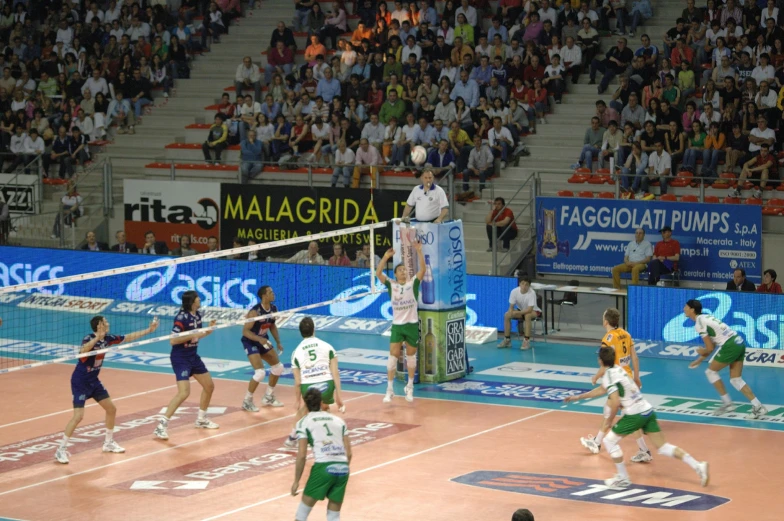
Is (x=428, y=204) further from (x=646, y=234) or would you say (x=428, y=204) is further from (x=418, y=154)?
(x=646, y=234)

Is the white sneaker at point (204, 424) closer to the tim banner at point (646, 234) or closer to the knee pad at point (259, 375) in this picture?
the knee pad at point (259, 375)

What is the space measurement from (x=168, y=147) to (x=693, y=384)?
18.7 m

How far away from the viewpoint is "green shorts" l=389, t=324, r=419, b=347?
20281mm

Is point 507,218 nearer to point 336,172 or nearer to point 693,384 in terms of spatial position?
point 336,172

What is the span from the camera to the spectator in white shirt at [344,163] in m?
31.1

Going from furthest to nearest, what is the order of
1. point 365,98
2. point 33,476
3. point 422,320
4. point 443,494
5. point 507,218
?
point 365,98
point 507,218
point 422,320
point 33,476
point 443,494

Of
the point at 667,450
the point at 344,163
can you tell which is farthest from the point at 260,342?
the point at 344,163

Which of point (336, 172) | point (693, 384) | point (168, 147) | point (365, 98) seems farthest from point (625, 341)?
point (168, 147)

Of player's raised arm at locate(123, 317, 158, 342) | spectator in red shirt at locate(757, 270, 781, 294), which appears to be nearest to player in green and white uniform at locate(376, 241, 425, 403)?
player's raised arm at locate(123, 317, 158, 342)

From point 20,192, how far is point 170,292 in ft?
25.5

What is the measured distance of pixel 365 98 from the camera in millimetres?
33562

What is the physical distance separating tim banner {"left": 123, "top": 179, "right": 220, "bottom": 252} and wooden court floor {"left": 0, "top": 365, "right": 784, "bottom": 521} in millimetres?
11413

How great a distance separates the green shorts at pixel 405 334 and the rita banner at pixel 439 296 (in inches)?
51.0

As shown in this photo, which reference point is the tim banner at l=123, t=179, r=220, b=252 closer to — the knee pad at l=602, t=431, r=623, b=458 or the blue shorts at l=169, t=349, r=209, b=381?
the blue shorts at l=169, t=349, r=209, b=381
